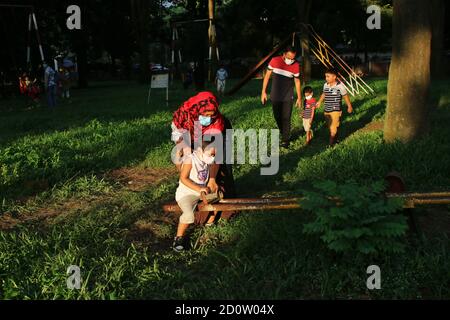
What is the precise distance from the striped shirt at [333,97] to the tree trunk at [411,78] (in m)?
1.01

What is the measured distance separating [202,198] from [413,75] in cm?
450

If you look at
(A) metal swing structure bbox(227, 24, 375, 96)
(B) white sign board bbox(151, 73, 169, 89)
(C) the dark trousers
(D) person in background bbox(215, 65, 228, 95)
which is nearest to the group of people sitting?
(B) white sign board bbox(151, 73, 169, 89)

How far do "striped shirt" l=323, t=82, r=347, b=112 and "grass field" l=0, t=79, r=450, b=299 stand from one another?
62cm

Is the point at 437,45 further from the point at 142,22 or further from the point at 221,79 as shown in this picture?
the point at 142,22

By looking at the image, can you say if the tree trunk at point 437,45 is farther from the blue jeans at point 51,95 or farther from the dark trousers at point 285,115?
the blue jeans at point 51,95

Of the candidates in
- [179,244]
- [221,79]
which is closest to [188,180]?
[179,244]

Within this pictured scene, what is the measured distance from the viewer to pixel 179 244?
452cm

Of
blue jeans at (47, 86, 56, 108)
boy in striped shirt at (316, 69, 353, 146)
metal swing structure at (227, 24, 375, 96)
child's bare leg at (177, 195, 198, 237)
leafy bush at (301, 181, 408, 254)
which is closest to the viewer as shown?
leafy bush at (301, 181, 408, 254)

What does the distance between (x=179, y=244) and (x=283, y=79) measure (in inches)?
191

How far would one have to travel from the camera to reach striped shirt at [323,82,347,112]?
838 cm

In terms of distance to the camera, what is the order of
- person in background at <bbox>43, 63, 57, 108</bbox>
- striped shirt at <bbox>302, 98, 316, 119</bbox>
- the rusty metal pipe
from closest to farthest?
the rusty metal pipe
striped shirt at <bbox>302, 98, 316, 119</bbox>
person in background at <bbox>43, 63, 57, 108</bbox>

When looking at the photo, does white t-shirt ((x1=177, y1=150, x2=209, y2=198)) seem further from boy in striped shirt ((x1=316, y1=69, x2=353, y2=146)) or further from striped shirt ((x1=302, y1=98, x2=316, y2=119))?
striped shirt ((x1=302, y1=98, x2=316, y2=119))

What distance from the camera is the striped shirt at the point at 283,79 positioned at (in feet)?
28.1

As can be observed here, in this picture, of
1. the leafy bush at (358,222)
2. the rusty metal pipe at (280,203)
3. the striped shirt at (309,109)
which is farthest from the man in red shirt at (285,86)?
the leafy bush at (358,222)
